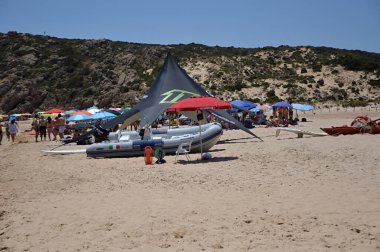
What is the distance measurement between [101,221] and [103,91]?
178 feet

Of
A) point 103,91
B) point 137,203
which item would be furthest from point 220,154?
point 103,91

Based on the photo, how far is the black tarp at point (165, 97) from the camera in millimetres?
14992

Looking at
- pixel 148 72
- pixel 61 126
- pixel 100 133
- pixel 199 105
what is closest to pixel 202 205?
pixel 199 105

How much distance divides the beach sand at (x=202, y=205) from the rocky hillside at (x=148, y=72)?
133 ft

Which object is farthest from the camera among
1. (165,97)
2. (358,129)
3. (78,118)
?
(78,118)

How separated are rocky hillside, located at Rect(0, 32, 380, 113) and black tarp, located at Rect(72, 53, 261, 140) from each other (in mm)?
34089

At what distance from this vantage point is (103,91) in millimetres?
59094

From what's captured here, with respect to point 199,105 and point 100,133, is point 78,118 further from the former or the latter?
point 199,105

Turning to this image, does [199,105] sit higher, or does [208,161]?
[199,105]

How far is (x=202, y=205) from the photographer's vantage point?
6988 mm

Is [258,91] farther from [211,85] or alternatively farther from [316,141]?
[316,141]

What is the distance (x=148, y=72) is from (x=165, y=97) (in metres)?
47.5

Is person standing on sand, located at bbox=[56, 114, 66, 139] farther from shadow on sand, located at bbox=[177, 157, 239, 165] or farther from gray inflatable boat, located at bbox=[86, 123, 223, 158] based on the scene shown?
shadow on sand, located at bbox=[177, 157, 239, 165]

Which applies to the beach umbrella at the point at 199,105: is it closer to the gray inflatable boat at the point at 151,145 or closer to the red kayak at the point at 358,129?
the gray inflatable boat at the point at 151,145
